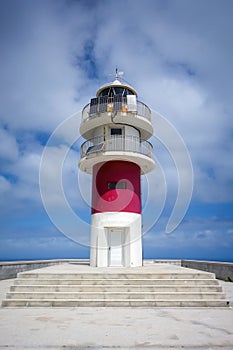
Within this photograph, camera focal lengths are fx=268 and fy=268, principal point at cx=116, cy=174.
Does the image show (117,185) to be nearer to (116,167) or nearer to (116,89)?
(116,167)

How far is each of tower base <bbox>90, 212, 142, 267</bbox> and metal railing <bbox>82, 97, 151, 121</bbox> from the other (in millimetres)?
5707

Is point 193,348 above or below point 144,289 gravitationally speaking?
below

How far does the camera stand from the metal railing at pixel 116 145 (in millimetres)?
14789

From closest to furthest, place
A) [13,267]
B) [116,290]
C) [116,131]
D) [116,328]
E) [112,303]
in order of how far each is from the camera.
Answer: [116,328] → [112,303] → [116,290] → [116,131] → [13,267]

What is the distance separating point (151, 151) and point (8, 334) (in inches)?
484

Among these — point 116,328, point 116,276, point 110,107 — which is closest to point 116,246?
point 116,276

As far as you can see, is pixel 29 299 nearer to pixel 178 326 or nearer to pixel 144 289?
pixel 144 289

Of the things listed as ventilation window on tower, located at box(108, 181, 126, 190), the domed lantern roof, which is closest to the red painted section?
ventilation window on tower, located at box(108, 181, 126, 190)

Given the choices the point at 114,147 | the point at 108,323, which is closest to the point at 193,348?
the point at 108,323

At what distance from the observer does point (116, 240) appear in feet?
47.7

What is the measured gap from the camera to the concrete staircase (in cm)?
823

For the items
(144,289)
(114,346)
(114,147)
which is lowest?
(114,346)

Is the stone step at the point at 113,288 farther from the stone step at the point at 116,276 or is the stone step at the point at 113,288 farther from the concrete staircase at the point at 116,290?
the stone step at the point at 116,276

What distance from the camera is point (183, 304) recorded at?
26.9 feet
